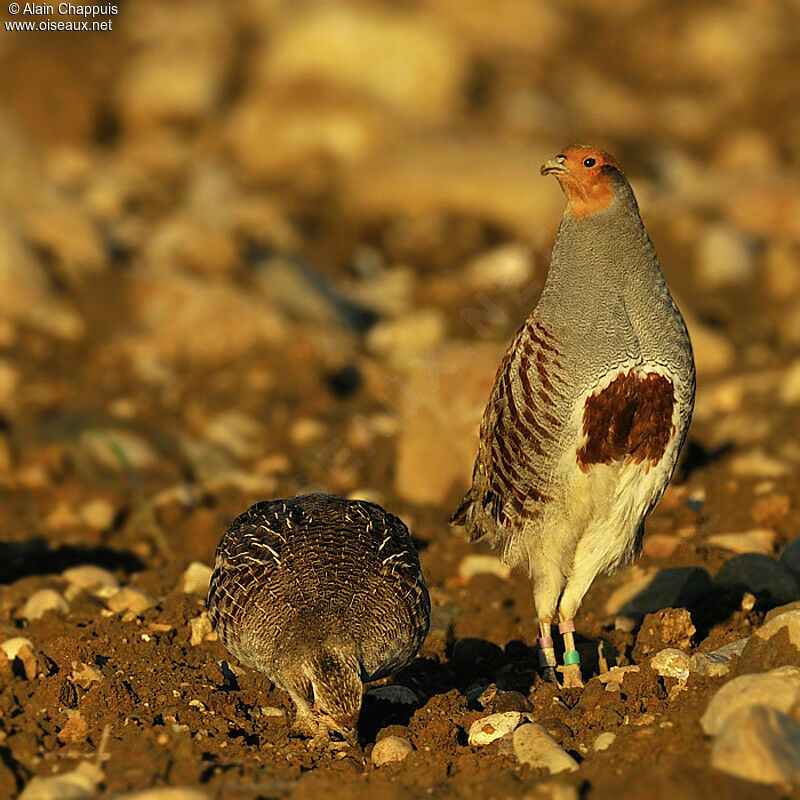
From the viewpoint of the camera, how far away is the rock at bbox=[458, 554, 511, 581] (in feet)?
26.3

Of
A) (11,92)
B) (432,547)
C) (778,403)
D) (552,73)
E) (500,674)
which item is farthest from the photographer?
(552,73)

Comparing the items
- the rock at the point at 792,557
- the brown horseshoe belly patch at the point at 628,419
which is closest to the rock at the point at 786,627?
the brown horseshoe belly patch at the point at 628,419

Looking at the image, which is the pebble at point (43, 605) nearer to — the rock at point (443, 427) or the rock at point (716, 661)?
the rock at point (716, 661)

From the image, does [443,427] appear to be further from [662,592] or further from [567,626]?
[567,626]

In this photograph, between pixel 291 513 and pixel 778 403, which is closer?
pixel 291 513

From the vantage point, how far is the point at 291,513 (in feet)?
20.3

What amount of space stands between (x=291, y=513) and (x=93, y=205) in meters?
11.4

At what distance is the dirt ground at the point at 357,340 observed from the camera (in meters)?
5.59

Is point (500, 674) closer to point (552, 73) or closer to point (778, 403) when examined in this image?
point (778, 403)

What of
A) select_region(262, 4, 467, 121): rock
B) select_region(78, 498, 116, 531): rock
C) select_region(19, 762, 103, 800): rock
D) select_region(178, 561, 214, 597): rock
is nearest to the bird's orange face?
select_region(178, 561, 214, 597): rock

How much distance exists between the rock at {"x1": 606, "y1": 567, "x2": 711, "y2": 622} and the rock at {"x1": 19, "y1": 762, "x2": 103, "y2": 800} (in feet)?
10.8

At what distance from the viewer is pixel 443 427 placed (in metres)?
10.2

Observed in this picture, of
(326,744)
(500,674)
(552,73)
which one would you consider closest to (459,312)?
→ (500,674)

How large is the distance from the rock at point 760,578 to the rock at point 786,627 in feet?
4.62
